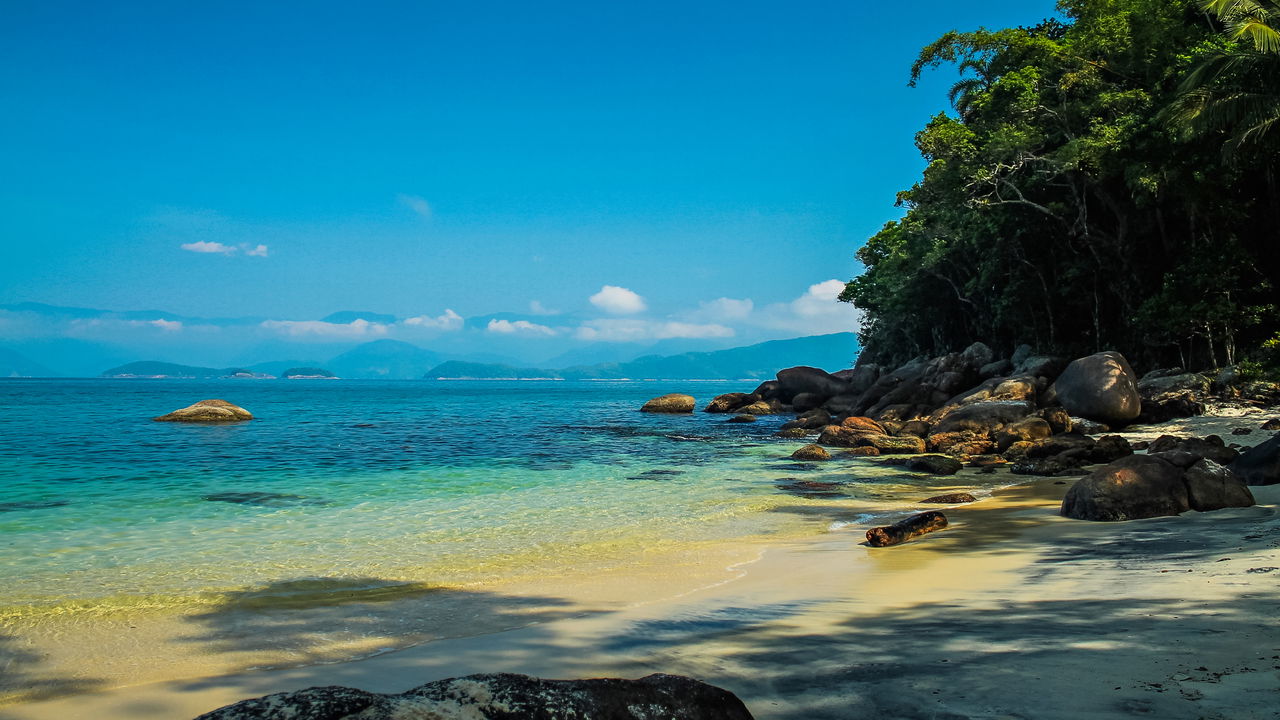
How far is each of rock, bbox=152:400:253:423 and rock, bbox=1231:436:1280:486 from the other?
36.3m

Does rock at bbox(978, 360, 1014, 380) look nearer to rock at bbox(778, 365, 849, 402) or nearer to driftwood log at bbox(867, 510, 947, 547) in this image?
rock at bbox(778, 365, 849, 402)

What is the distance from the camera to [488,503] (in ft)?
40.6

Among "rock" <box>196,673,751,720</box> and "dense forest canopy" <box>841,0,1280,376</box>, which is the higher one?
"dense forest canopy" <box>841,0,1280,376</box>

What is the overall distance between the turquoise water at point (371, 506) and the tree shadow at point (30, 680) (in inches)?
59.2

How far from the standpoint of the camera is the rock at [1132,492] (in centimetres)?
774

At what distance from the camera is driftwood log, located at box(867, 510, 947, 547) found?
25.7 feet

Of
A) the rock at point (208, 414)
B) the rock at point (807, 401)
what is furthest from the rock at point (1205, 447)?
the rock at point (208, 414)

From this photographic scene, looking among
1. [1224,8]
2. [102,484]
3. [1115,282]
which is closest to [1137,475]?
[1224,8]

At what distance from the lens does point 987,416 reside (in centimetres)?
2000

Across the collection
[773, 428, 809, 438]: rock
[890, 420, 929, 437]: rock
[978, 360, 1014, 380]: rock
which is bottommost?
[773, 428, 809, 438]: rock

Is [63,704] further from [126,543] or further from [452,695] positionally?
[126,543]

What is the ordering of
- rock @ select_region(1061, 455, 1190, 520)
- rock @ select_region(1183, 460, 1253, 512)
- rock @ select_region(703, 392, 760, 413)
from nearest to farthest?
rock @ select_region(1183, 460, 1253, 512), rock @ select_region(1061, 455, 1190, 520), rock @ select_region(703, 392, 760, 413)

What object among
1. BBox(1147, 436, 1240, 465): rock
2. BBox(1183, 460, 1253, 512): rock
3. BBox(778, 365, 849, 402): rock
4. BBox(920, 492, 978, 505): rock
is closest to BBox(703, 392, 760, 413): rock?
BBox(778, 365, 849, 402): rock

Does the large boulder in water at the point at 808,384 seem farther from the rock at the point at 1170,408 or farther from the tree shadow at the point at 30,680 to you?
the tree shadow at the point at 30,680
